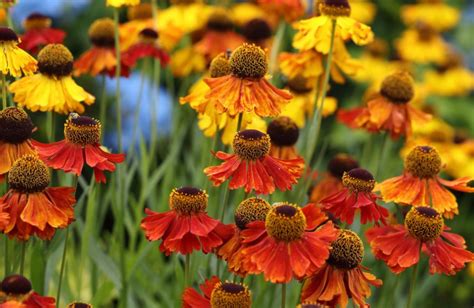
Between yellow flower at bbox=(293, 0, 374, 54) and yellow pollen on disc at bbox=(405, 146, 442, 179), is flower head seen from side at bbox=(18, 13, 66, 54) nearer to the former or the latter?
yellow flower at bbox=(293, 0, 374, 54)

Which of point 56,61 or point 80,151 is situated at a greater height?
point 56,61

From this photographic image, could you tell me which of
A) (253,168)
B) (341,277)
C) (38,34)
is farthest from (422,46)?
(341,277)

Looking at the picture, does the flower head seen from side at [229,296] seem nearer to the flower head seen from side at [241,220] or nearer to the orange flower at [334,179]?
the flower head seen from side at [241,220]

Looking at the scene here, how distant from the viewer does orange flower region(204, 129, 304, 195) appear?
1326mm

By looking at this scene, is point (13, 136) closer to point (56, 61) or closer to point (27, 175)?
point (27, 175)

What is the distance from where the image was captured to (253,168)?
136 centimetres

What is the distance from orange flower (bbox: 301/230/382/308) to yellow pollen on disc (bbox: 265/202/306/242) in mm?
70

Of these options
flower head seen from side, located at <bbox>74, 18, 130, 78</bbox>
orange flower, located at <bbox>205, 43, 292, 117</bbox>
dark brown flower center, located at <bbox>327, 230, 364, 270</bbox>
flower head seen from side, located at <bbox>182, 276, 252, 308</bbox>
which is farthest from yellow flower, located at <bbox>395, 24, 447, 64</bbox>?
flower head seen from side, located at <bbox>182, 276, 252, 308</bbox>

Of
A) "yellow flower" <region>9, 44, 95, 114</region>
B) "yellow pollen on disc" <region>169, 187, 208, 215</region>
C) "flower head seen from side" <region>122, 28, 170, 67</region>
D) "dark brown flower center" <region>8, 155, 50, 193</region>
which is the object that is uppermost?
"flower head seen from side" <region>122, 28, 170, 67</region>

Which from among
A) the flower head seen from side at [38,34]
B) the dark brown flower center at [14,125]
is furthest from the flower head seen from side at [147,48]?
the dark brown flower center at [14,125]

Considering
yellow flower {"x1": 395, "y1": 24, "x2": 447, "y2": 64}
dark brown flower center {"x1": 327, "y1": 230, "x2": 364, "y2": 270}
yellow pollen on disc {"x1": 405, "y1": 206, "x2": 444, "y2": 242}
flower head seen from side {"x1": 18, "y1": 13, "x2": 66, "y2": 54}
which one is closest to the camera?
dark brown flower center {"x1": 327, "y1": 230, "x2": 364, "y2": 270}

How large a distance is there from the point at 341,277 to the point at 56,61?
680 millimetres

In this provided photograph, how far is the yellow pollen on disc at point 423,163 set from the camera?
63.1 inches

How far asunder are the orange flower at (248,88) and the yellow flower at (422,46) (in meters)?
2.29
